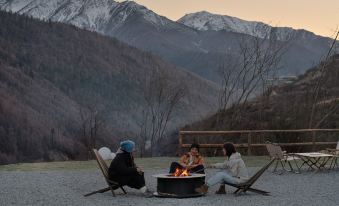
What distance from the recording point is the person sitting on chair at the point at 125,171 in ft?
30.3

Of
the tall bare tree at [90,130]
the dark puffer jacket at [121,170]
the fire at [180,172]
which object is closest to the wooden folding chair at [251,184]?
the fire at [180,172]

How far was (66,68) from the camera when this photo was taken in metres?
125

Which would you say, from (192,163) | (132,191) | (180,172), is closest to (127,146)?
(180,172)

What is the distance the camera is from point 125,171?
9.21 meters

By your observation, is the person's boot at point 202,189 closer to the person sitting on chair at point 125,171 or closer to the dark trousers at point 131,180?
the person sitting on chair at point 125,171

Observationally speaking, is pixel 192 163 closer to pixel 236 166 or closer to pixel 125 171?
pixel 236 166

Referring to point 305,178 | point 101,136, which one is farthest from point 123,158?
point 101,136

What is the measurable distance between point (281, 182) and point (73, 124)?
79920mm

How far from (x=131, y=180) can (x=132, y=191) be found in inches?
37.2

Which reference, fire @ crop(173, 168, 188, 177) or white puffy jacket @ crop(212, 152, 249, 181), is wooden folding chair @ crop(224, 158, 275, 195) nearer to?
white puffy jacket @ crop(212, 152, 249, 181)

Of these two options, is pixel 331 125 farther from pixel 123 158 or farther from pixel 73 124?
pixel 73 124

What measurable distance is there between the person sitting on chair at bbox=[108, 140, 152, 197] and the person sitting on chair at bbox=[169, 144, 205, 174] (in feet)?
2.77

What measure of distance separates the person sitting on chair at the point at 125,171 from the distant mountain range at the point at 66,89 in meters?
57.5

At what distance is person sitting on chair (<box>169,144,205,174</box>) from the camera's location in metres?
10.0
